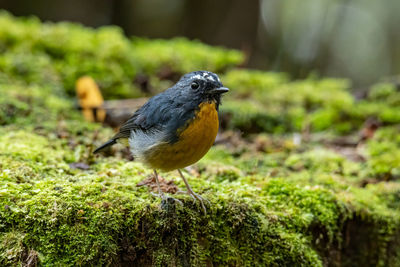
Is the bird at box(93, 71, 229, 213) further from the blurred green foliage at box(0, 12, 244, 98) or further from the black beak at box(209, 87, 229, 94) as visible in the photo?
the blurred green foliage at box(0, 12, 244, 98)

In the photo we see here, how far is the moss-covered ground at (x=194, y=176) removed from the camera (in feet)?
8.50

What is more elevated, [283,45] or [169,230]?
[283,45]

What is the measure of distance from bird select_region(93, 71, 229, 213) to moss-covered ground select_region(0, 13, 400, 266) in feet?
0.97

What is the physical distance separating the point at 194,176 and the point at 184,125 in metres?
1.01

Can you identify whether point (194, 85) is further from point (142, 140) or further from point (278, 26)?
point (278, 26)

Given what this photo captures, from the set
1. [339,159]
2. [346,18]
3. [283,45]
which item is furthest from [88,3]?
[346,18]

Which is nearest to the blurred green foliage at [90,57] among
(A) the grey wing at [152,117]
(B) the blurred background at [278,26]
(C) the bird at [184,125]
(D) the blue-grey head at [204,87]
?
(B) the blurred background at [278,26]

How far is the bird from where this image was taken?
2965 mm

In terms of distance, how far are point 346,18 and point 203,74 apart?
16.3 metres

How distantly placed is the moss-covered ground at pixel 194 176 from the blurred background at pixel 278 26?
317 cm

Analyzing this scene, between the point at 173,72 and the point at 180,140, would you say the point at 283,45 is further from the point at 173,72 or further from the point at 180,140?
the point at 180,140

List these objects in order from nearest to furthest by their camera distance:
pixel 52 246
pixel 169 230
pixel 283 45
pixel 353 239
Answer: pixel 52 246 < pixel 169 230 < pixel 353 239 < pixel 283 45

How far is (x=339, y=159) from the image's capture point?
4.77 meters

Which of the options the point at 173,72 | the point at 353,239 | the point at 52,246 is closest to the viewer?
the point at 52,246
